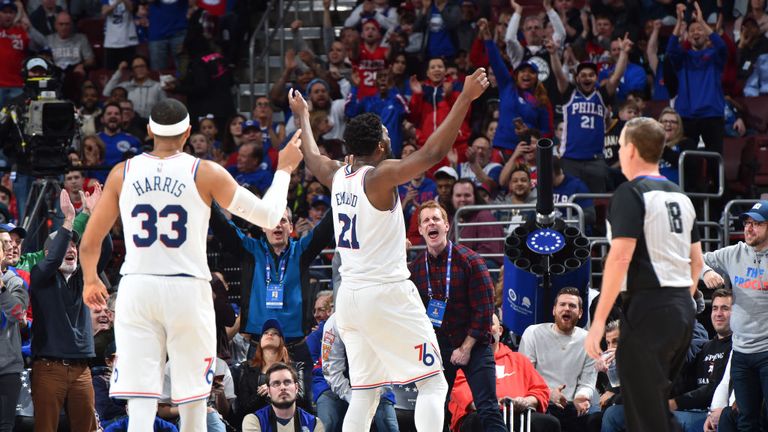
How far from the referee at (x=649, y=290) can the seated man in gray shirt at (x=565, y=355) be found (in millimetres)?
3759

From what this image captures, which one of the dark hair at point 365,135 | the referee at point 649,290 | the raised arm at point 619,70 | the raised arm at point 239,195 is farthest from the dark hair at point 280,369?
the raised arm at point 619,70

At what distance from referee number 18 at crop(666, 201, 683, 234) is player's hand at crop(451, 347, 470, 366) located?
107 inches

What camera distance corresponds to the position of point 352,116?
52.0 ft

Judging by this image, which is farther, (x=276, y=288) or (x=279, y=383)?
(x=276, y=288)

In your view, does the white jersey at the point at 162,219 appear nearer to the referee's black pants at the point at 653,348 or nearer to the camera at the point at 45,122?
the referee's black pants at the point at 653,348

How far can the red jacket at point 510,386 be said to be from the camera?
9.80m

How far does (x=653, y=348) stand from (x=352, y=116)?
9936mm

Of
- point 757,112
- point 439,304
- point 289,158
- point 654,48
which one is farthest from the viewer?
point 654,48

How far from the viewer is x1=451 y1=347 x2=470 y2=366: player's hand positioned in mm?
8766

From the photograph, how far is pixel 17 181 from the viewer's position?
1435 centimetres

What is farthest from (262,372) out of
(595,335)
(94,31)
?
(94,31)

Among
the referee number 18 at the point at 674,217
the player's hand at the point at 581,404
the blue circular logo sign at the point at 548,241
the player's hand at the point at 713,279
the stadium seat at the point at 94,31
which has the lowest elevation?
the player's hand at the point at 581,404

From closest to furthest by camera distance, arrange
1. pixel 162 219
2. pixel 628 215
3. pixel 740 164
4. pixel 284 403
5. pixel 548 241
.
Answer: pixel 628 215 → pixel 162 219 → pixel 284 403 → pixel 548 241 → pixel 740 164

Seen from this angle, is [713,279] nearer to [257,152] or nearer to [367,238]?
[367,238]
